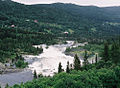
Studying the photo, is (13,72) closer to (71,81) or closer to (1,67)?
(1,67)

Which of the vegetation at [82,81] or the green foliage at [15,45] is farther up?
the vegetation at [82,81]

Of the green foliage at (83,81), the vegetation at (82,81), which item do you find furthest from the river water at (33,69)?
the green foliage at (83,81)

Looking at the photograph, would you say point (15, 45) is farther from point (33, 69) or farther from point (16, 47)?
point (33, 69)

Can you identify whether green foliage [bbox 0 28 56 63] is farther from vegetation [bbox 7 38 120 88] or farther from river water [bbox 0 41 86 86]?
vegetation [bbox 7 38 120 88]

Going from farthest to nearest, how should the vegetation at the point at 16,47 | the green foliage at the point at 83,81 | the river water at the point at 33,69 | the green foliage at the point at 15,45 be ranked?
1. the green foliage at the point at 15,45
2. the vegetation at the point at 16,47
3. the river water at the point at 33,69
4. the green foliage at the point at 83,81

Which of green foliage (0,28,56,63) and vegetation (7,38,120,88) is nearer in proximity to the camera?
vegetation (7,38,120,88)

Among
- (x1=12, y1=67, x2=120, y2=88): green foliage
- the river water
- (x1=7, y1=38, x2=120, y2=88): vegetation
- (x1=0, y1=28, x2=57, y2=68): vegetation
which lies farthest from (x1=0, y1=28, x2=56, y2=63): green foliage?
(x1=12, y1=67, x2=120, y2=88): green foliage

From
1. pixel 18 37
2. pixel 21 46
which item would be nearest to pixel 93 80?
pixel 21 46

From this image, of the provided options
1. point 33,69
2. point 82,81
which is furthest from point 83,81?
point 33,69

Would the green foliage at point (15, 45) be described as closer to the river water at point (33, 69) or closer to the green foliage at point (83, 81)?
the river water at point (33, 69)

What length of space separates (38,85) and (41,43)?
142712 millimetres

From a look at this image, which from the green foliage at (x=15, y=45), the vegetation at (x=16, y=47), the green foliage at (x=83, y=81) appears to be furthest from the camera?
the green foliage at (x=15, y=45)

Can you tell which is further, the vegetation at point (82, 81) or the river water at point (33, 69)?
the river water at point (33, 69)

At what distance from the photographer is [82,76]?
52469mm
